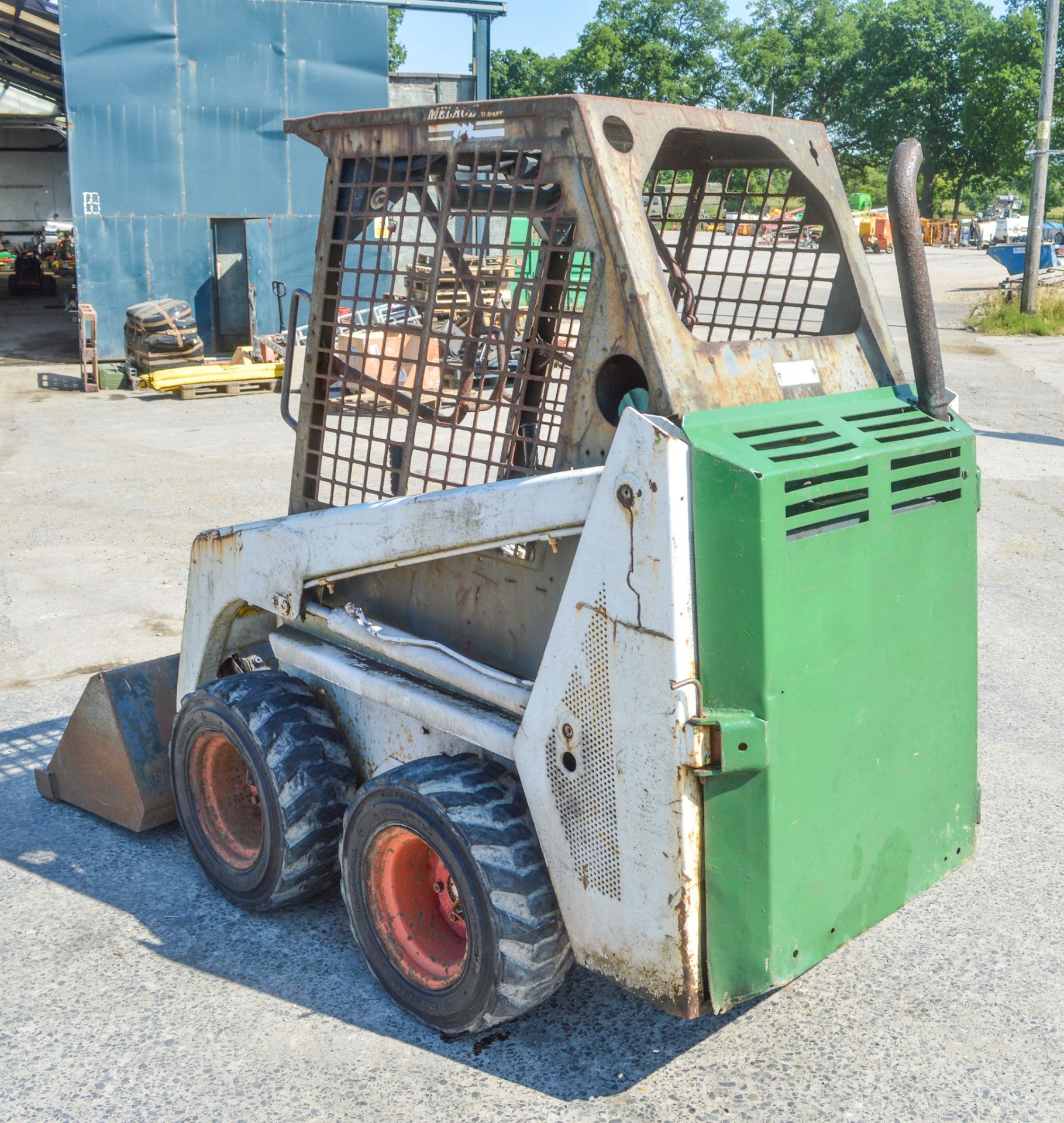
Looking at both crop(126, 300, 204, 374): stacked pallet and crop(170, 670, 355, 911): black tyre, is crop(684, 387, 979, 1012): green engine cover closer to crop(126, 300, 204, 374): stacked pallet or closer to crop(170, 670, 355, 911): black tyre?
crop(170, 670, 355, 911): black tyre

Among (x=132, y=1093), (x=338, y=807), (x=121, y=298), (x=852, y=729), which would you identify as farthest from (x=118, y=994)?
(x=121, y=298)

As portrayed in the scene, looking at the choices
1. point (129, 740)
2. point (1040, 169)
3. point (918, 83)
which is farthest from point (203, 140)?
point (918, 83)

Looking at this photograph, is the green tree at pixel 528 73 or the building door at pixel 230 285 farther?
the green tree at pixel 528 73

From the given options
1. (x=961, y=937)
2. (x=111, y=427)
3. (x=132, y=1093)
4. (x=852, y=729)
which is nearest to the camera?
(x=852, y=729)

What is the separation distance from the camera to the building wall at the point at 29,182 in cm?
4336

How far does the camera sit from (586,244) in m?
3.05

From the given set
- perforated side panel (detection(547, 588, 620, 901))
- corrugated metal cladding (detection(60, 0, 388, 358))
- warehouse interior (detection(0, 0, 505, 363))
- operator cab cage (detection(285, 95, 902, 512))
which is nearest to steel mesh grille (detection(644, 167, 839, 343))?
operator cab cage (detection(285, 95, 902, 512))

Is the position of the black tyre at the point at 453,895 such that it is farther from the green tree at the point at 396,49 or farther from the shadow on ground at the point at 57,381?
the green tree at the point at 396,49

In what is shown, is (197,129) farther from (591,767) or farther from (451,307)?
(591,767)

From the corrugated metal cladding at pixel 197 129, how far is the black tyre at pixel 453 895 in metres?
16.3

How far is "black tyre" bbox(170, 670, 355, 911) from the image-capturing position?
380cm

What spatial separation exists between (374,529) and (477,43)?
60.0ft

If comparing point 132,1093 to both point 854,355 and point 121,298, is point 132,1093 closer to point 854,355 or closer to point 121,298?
point 854,355

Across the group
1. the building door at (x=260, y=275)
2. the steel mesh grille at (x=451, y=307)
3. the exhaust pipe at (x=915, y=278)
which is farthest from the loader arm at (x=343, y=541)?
the building door at (x=260, y=275)
